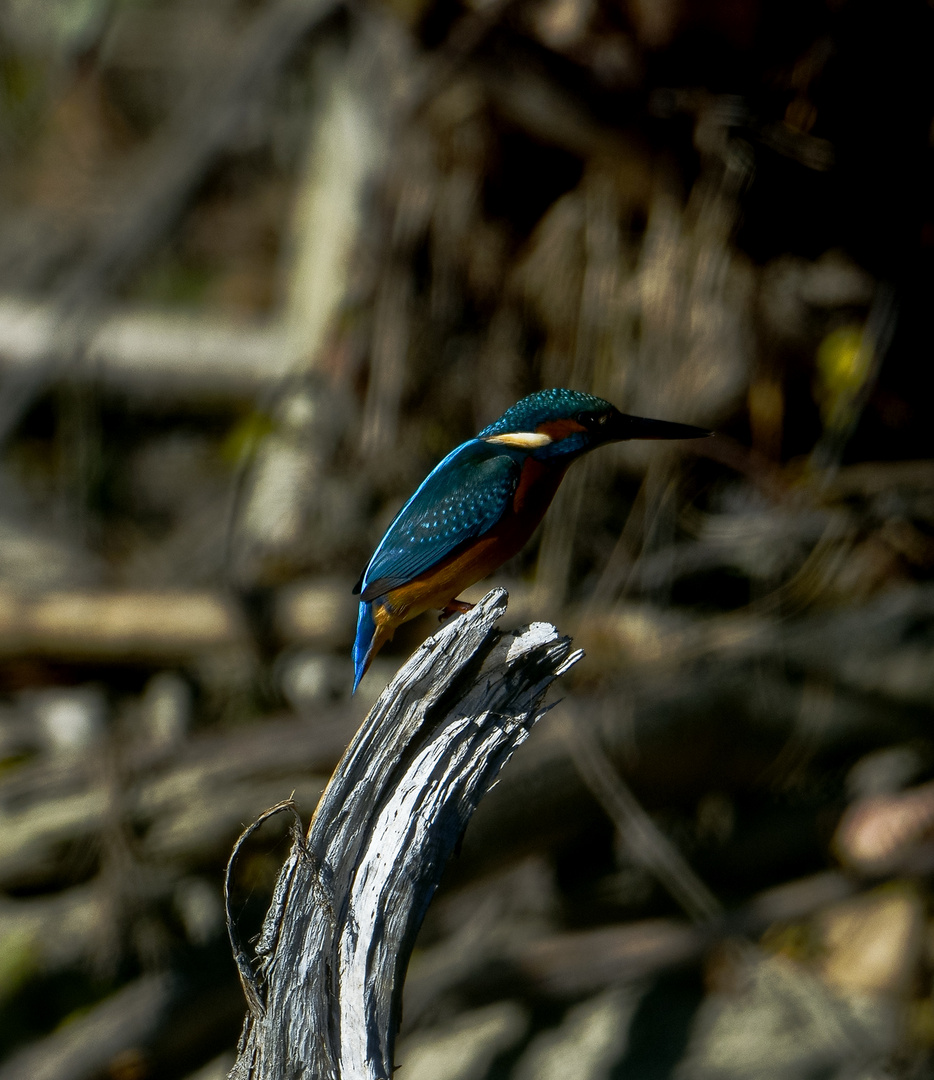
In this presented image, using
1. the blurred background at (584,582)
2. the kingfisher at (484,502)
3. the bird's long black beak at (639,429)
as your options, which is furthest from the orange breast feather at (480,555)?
the blurred background at (584,582)

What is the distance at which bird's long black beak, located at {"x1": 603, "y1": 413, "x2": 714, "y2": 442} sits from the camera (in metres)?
1.89

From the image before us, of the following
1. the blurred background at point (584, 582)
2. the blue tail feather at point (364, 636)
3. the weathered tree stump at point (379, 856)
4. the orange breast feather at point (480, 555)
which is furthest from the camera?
the blurred background at point (584, 582)

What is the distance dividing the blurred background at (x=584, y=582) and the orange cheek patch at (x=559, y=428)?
2335 millimetres

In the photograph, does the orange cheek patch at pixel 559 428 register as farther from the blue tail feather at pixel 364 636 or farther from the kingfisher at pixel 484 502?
the blue tail feather at pixel 364 636

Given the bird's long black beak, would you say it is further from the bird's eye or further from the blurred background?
the blurred background

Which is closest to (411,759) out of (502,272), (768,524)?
(768,524)

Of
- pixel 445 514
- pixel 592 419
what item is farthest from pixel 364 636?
pixel 592 419

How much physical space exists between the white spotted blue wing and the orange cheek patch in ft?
0.26

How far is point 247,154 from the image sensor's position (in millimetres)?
5691

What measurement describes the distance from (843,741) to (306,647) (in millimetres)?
2575

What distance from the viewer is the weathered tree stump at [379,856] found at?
1.58 m

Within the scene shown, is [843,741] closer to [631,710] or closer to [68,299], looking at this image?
→ [631,710]

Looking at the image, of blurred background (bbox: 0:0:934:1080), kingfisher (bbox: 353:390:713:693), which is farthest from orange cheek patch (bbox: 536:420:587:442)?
blurred background (bbox: 0:0:934:1080)

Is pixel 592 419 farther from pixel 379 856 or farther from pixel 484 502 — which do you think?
pixel 379 856
